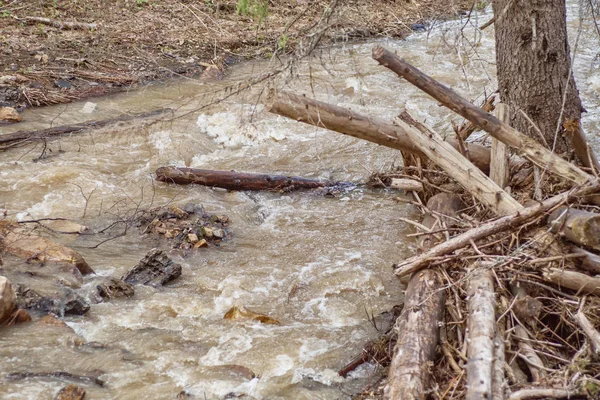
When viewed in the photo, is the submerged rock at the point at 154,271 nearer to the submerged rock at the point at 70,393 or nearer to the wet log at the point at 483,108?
the submerged rock at the point at 70,393

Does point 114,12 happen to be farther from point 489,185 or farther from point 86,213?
point 489,185

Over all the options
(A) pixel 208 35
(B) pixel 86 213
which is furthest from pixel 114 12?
(B) pixel 86 213

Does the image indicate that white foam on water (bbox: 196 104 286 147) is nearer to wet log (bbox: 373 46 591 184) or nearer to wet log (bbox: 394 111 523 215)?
wet log (bbox: 394 111 523 215)

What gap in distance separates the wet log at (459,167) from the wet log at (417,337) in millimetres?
796

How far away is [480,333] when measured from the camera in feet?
12.2

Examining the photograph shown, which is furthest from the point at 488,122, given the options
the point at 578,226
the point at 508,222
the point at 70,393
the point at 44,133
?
the point at 44,133

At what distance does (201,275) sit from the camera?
19.6 feet

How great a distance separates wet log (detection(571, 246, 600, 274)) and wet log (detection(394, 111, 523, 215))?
2.09ft

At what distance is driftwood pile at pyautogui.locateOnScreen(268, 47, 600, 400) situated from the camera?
361cm

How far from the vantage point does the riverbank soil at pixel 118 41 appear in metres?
10.3

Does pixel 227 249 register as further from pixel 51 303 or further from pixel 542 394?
pixel 542 394

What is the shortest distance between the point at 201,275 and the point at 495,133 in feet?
9.50

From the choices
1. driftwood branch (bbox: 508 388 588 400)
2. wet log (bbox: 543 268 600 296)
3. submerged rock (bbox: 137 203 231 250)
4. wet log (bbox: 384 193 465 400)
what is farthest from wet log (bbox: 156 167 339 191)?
driftwood branch (bbox: 508 388 588 400)

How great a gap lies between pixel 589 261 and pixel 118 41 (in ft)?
33.2
